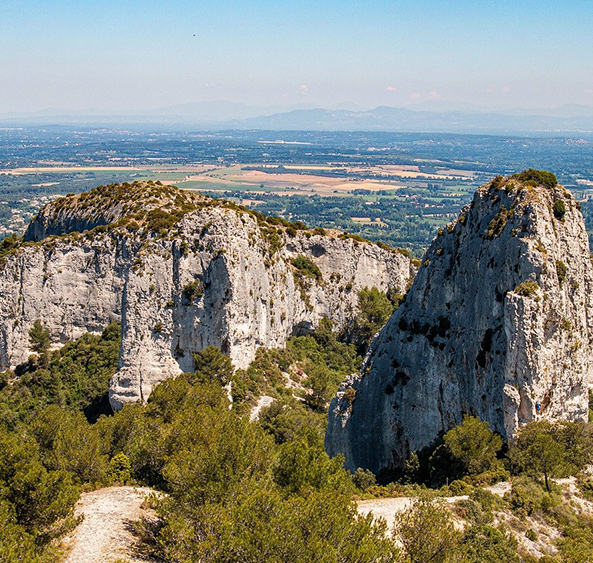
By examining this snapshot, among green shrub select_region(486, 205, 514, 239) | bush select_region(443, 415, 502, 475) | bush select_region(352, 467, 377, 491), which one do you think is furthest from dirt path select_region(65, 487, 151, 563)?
green shrub select_region(486, 205, 514, 239)

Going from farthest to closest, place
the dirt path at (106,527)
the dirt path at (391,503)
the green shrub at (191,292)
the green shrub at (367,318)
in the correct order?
the green shrub at (367,318), the green shrub at (191,292), the dirt path at (391,503), the dirt path at (106,527)

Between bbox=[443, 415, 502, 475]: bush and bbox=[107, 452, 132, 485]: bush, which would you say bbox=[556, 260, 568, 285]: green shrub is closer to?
bbox=[443, 415, 502, 475]: bush

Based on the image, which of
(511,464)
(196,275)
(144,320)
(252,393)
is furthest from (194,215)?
(511,464)

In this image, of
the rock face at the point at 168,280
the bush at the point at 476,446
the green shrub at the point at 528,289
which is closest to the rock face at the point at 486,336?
the green shrub at the point at 528,289

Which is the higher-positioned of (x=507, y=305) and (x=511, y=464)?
(x=507, y=305)

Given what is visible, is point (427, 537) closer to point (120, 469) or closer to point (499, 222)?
point (120, 469)

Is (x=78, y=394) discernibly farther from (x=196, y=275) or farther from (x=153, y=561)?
(x=153, y=561)

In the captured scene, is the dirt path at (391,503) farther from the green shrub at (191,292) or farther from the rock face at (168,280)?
the green shrub at (191,292)

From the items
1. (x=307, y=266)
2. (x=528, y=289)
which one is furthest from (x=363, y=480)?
(x=307, y=266)
